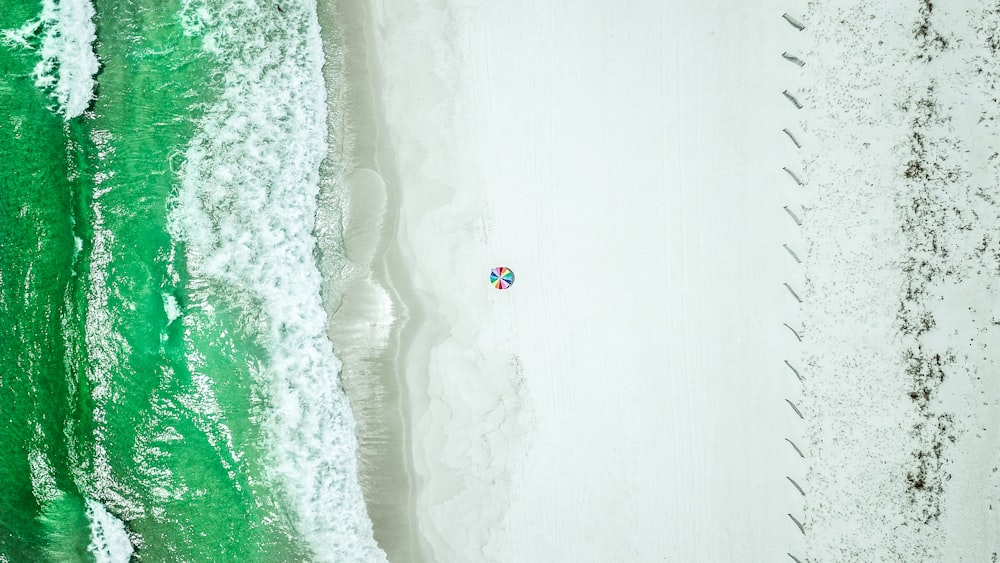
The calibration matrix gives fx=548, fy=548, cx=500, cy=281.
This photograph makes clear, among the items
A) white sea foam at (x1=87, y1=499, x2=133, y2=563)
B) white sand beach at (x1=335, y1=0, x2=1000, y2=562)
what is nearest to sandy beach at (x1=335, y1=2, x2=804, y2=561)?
white sand beach at (x1=335, y1=0, x2=1000, y2=562)

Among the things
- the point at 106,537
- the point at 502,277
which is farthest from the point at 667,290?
A: the point at 106,537

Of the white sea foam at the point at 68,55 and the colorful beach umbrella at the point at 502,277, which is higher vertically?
the white sea foam at the point at 68,55

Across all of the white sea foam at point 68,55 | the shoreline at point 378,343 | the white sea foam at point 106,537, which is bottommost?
the white sea foam at point 106,537

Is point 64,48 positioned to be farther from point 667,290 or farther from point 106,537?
point 667,290

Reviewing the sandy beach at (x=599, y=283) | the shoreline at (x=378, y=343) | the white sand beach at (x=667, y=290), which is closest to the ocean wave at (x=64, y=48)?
the shoreline at (x=378, y=343)

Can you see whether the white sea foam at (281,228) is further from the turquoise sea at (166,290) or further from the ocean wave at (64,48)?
the ocean wave at (64,48)

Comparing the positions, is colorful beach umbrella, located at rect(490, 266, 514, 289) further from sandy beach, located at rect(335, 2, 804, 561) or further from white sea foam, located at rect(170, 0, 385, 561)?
white sea foam, located at rect(170, 0, 385, 561)
